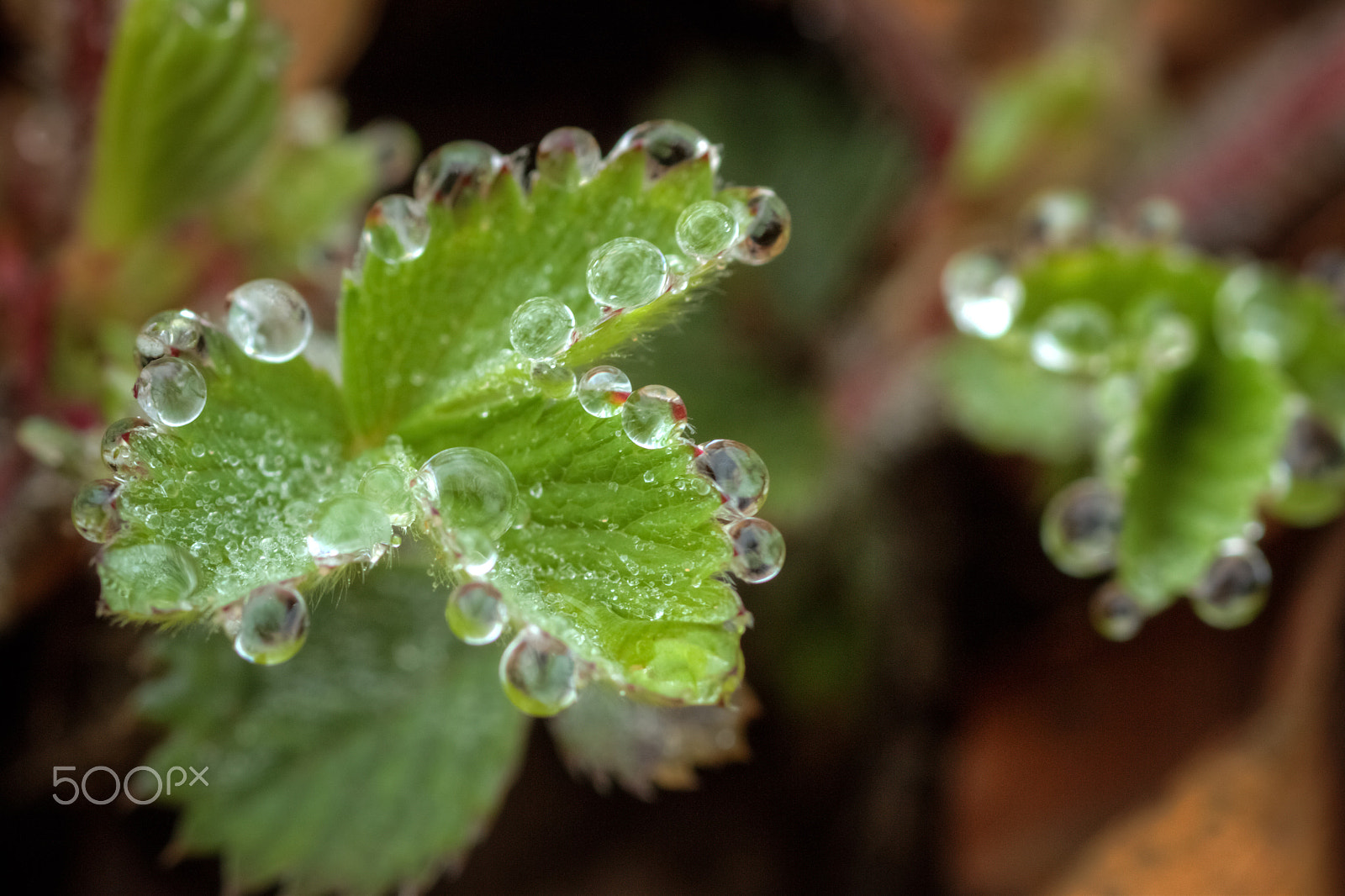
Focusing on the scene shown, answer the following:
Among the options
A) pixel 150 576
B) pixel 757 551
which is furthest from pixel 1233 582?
pixel 150 576

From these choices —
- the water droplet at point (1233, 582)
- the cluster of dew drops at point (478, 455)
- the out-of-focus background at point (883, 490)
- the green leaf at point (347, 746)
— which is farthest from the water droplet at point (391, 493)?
the water droplet at point (1233, 582)

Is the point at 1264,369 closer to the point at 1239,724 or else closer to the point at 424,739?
the point at 1239,724

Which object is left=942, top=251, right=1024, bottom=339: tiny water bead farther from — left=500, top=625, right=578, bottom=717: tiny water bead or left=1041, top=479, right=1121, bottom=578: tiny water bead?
left=500, top=625, right=578, bottom=717: tiny water bead

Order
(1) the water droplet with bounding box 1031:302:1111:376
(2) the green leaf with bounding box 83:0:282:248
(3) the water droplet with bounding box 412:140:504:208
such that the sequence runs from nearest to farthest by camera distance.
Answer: (3) the water droplet with bounding box 412:140:504:208 < (2) the green leaf with bounding box 83:0:282:248 < (1) the water droplet with bounding box 1031:302:1111:376

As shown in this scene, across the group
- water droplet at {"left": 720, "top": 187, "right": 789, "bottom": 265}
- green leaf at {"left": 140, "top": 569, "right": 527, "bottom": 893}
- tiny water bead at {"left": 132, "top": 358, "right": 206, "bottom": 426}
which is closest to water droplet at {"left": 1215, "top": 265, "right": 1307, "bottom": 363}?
water droplet at {"left": 720, "top": 187, "right": 789, "bottom": 265}

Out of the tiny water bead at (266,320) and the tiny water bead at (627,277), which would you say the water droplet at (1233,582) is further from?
the tiny water bead at (266,320)

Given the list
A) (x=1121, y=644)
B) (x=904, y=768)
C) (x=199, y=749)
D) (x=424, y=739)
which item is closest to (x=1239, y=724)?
(x=1121, y=644)
